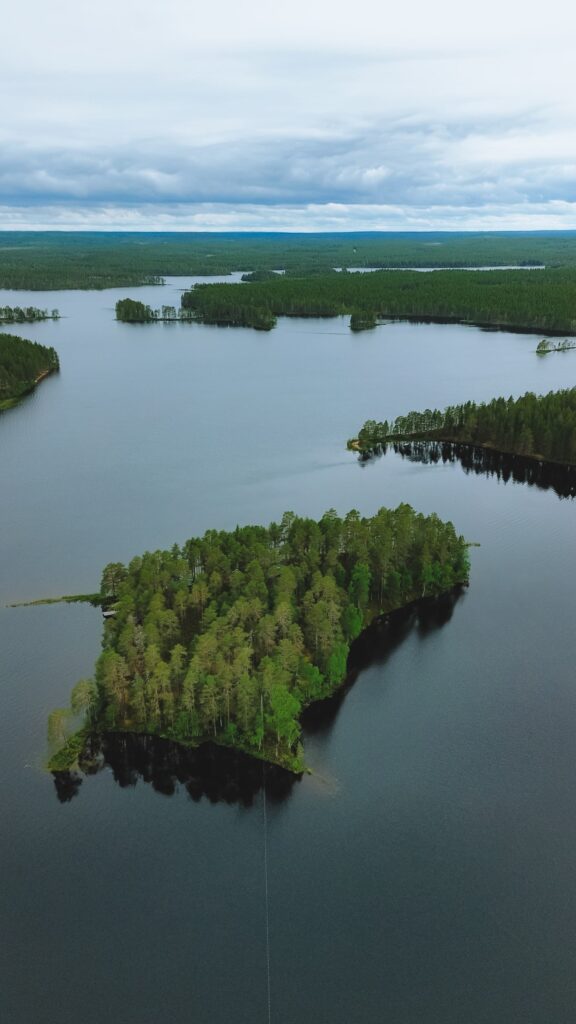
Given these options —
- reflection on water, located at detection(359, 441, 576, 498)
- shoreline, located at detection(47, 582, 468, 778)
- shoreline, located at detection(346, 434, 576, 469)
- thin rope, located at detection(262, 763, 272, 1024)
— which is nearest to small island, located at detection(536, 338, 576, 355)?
shoreline, located at detection(346, 434, 576, 469)

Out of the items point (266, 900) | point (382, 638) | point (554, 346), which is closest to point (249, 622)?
point (382, 638)

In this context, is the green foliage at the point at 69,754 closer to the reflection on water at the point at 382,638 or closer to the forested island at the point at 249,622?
the forested island at the point at 249,622

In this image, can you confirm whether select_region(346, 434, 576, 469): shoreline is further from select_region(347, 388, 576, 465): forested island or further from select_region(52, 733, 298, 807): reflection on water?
select_region(52, 733, 298, 807): reflection on water

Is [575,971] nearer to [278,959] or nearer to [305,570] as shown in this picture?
[278,959]

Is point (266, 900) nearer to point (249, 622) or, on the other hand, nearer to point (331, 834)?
point (331, 834)

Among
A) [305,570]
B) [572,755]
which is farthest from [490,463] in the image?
[572,755]

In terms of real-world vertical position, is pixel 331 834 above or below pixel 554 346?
below

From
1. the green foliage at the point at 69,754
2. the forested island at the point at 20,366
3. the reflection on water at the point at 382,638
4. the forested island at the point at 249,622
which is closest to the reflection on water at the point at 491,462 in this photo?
the forested island at the point at 249,622
